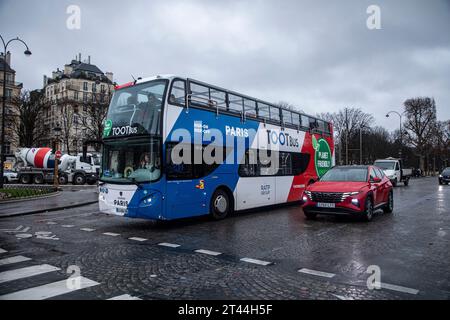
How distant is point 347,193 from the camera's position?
10.1m

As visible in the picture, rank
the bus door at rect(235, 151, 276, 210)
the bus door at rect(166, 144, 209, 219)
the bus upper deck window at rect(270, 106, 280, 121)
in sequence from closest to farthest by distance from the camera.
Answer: the bus door at rect(166, 144, 209, 219), the bus door at rect(235, 151, 276, 210), the bus upper deck window at rect(270, 106, 280, 121)

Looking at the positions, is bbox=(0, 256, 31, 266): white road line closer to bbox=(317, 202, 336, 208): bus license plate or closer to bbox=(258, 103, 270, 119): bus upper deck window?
bbox=(317, 202, 336, 208): bus license plate

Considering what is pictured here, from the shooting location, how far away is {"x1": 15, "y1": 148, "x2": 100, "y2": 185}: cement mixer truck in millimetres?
34281

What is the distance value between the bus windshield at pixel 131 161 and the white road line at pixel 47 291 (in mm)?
4323

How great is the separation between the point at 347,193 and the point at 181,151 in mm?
4819

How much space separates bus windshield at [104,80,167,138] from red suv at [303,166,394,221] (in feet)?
16.5

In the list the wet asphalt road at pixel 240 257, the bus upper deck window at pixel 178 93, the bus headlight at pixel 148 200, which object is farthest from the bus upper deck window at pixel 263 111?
the bus headlight at pixel 148 200

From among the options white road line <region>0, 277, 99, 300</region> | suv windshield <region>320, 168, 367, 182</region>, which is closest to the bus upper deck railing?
suv windshield <region>320, 168, 367, 182</region>

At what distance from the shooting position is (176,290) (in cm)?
467

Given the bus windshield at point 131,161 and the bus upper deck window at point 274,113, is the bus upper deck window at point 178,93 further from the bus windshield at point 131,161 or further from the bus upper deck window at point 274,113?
the bus upper deck window at point 274,113

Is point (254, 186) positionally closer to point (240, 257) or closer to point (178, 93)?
point (178, 93)
